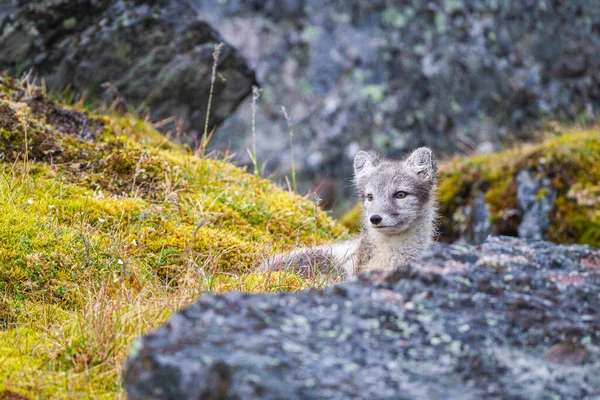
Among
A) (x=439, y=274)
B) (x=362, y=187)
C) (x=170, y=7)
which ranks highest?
(x=170, y=7)

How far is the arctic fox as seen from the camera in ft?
20.1

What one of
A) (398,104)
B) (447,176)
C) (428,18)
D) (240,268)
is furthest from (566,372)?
(428,18)

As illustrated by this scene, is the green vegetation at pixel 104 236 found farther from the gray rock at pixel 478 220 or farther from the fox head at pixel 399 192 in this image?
the gray rock at pixel 478 220

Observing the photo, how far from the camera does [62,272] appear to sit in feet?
17.5

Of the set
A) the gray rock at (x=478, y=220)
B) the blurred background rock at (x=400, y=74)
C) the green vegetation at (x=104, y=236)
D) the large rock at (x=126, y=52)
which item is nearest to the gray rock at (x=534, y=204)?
the gray rock at (x=478, y=220)

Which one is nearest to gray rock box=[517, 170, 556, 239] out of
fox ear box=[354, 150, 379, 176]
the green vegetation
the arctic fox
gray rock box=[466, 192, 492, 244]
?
gray rock box=[466, 192, 492, 244]

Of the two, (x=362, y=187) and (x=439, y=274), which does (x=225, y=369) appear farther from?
(x=362, y=187)

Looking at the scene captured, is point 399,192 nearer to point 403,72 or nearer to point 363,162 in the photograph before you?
point 363,162

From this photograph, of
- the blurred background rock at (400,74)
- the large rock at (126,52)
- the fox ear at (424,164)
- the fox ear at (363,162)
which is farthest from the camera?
the blurred background rock at (400,74)

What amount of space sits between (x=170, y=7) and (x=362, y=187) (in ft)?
15.6

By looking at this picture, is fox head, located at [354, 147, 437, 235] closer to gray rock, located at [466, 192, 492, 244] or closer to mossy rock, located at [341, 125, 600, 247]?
mossy rock, located at [341, 125, 600, 247]

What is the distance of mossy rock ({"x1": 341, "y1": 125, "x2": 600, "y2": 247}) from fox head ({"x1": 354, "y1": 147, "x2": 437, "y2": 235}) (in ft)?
11.0

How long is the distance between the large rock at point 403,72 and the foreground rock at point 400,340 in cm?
888

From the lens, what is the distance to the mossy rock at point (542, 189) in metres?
9.49
